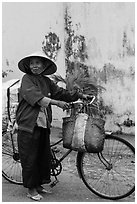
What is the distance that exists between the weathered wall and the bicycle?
7.24 feet

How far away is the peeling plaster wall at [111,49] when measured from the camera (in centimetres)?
666

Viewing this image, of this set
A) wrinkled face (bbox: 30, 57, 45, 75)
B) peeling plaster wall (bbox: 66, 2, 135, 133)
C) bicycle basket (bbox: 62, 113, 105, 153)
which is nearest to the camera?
bicycle basket (bbox: 62, 113, 105, 153)

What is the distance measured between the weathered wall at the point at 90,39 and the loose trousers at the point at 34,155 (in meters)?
2.95

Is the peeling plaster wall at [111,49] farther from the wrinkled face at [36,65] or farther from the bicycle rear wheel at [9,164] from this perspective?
the wrinkled face at [36,65]

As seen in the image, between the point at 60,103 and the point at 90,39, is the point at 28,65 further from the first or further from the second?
the point at 90,39

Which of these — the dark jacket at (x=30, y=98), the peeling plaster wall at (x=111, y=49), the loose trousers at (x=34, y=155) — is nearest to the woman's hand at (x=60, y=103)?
the dark jacket at (x=30, y=98)

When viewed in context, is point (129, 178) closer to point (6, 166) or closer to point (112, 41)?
point (6, 166)

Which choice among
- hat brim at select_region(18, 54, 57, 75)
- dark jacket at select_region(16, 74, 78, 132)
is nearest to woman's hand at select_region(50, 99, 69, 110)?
dark jacket at select_region(16, 74, 78, 132)

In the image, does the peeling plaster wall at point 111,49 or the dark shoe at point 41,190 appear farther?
the peeling plaster wall at point 111,49

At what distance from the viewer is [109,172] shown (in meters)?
4.30

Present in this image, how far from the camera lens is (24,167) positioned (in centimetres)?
414

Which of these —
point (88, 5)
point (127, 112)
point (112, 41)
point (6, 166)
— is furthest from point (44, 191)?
point (88, 5)

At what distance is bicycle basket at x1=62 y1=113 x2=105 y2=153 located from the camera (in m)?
3.93

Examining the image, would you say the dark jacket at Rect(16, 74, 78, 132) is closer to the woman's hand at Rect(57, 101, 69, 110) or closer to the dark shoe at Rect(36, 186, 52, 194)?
the woman's hand at Rect(57, 101, 69, 110)
